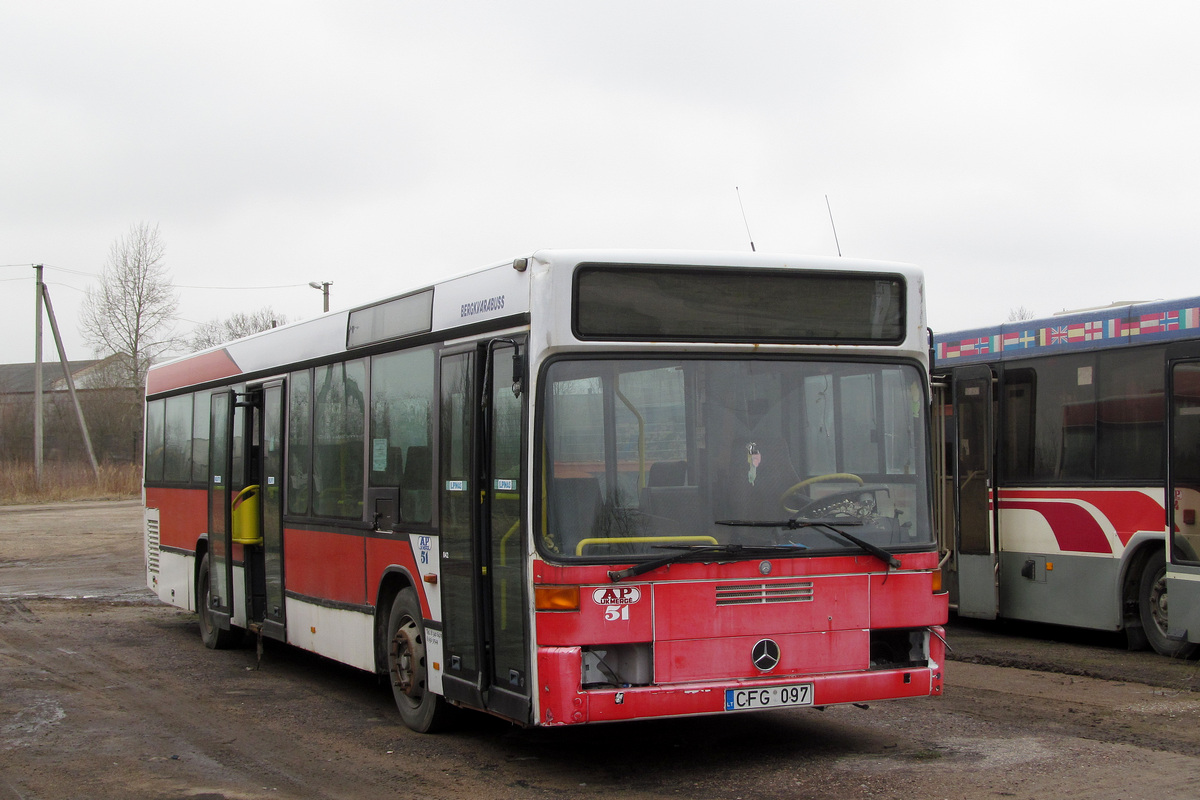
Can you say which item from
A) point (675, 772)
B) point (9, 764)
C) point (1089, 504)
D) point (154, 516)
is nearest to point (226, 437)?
point (154, 516)

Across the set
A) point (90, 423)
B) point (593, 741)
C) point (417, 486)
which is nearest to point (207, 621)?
point (417, 486)

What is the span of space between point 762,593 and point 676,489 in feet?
2.36

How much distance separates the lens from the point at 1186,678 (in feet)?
31.7

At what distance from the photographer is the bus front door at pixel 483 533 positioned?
6.74m

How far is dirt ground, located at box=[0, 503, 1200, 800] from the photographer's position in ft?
21.7

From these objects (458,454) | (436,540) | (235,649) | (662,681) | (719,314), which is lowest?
(235,649)

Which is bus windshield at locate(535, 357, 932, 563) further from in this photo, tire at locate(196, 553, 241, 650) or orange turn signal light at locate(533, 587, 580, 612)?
tire at locate(196, 553, 241, 650)

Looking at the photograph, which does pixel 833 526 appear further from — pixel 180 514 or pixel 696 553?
pixel 180 514

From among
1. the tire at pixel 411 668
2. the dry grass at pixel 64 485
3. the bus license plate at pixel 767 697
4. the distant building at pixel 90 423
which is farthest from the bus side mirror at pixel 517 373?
the distant building at pixel 90 423

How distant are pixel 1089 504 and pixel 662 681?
21.1ft

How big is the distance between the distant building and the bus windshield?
186ft

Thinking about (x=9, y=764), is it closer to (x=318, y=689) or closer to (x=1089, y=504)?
(x=318, y=689)

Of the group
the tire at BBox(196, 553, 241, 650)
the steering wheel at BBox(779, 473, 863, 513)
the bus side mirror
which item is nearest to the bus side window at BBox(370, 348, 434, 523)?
the bus side mirror

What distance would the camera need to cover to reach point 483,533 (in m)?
7.15
